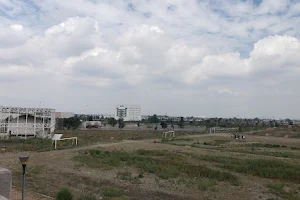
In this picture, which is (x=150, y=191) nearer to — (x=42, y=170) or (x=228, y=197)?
(x=228, y=197)

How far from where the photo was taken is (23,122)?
34.7 meters

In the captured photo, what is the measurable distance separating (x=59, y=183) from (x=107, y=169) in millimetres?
3966

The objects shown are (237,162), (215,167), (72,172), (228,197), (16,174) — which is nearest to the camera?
(228,197)

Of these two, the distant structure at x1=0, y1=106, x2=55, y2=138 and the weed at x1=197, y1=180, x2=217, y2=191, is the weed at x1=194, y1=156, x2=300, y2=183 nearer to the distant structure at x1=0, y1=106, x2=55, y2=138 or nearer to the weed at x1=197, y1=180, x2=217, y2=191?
the weed at x1=197, y1=180, x2=217, y2=191

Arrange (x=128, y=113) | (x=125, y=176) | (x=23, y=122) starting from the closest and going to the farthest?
(x=125, y=176) < (x=23, y=122) < (x=128, y=113)

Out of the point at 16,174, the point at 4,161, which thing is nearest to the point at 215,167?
the point at 16,174

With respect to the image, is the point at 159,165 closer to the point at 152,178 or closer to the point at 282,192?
the point at 152,178

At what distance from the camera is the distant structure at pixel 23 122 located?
33.0 m

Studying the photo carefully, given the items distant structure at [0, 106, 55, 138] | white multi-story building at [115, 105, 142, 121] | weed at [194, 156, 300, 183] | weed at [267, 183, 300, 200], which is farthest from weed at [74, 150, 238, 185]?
white multi-story building at [115, 105, 142, 121]

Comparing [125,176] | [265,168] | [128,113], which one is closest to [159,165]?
[125,176]

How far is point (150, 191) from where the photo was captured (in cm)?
1345

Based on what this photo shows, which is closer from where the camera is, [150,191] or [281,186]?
[150,191]

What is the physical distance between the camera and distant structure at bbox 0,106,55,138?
33.0 meters

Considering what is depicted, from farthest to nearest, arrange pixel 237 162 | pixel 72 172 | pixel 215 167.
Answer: pixel 237 162
pixel 215 167
pixel 72 172
